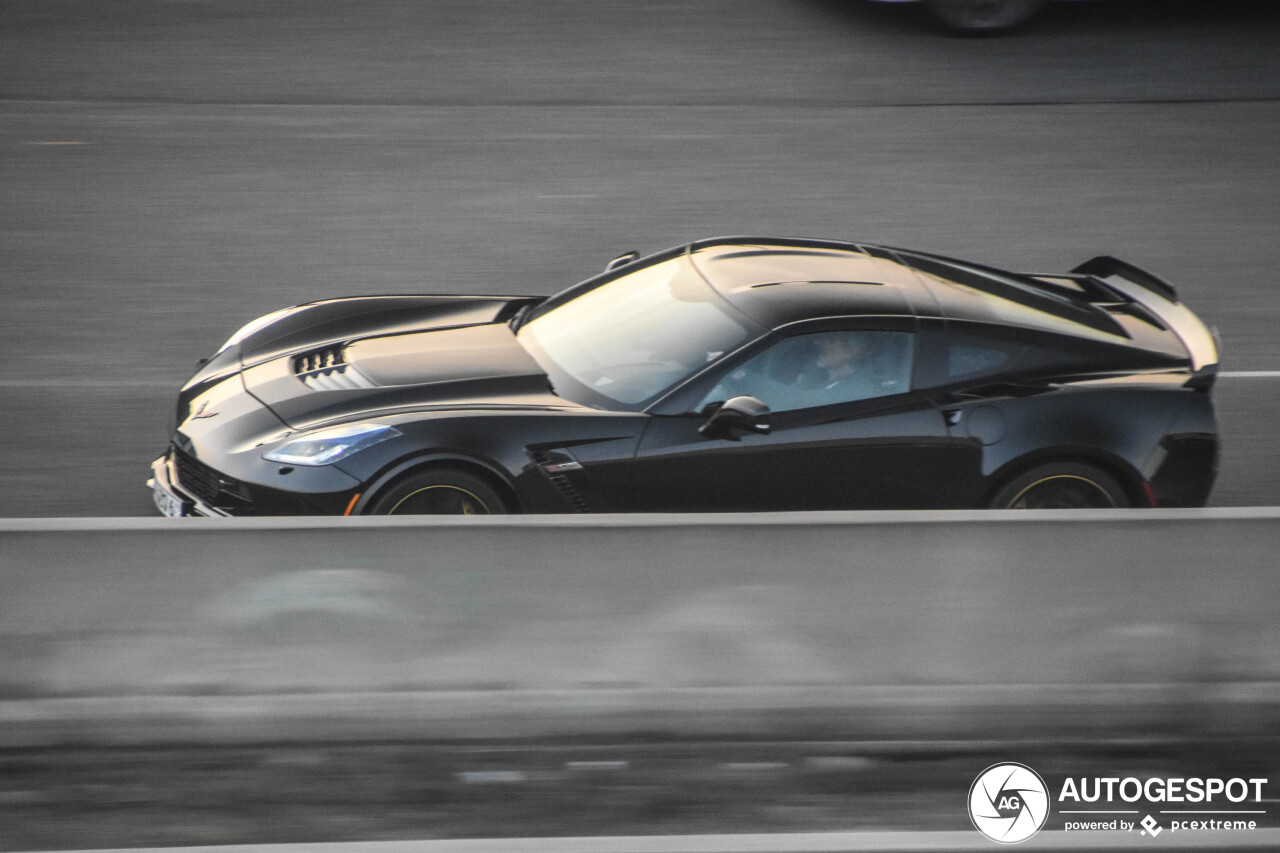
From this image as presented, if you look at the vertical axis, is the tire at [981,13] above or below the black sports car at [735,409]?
above

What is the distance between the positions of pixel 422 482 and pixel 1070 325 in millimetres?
2947

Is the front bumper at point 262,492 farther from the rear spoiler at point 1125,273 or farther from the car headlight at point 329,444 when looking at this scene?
the rear spoiler at point 1125,273

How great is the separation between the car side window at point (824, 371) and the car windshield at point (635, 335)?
5.7 inches

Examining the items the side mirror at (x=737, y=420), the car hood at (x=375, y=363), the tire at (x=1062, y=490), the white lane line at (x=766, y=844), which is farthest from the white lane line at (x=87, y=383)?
the tire at (x=1062, y=490)

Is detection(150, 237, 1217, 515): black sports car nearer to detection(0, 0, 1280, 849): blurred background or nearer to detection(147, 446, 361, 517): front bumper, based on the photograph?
detection(147, 446, 361, 517): front bumper

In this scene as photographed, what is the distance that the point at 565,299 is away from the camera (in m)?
6.40

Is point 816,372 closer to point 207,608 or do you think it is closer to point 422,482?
point 422,482

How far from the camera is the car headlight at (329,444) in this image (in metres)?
5.14

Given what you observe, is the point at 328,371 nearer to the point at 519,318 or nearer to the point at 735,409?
the point at 519,318

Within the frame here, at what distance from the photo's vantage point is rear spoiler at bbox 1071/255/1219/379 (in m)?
5.77


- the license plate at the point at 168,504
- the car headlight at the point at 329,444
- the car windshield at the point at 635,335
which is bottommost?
the license plate at the point at 168,504

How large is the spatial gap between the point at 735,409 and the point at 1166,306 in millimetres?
2524

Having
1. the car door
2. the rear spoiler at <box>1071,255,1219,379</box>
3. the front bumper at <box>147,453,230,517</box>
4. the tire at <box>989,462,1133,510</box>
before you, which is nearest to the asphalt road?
the front bumper at <box>147,453,230,517</box>

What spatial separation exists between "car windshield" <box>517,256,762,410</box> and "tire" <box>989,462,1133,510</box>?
1297 mm
